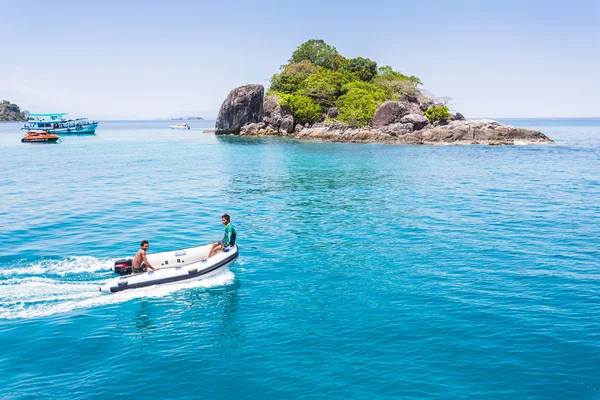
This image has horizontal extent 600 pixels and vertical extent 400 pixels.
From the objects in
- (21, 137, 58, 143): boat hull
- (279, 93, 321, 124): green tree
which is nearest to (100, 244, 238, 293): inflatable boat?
(279, 93, 321, 124): green tree

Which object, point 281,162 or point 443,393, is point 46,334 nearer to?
point 443,393

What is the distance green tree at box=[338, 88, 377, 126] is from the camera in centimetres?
9106

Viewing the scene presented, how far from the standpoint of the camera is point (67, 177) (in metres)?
47.3

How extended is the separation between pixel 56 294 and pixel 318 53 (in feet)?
350

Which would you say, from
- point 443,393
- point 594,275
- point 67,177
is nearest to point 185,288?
point 443,393

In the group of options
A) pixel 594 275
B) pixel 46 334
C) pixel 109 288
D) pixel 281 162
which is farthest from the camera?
pixel 281 162

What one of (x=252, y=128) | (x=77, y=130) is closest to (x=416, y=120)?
(x=252, y=128)

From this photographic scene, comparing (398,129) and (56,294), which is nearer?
(56,294)

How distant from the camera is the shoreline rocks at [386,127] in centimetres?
8219

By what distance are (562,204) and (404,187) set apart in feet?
39.9

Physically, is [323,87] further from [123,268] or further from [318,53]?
[123,268]

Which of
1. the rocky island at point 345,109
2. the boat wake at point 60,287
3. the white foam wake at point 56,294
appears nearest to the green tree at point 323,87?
the rocky island at point 345,109

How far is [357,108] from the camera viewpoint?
92.9m

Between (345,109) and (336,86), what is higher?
(336,86)
